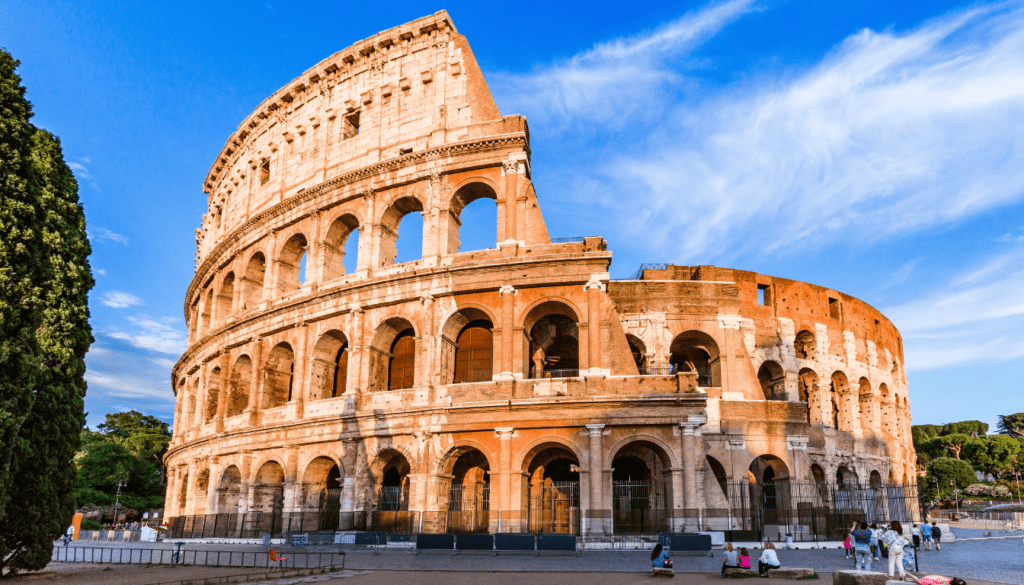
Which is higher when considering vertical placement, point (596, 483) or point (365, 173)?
point (365, 173)

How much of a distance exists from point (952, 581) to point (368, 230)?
21005 millimetres

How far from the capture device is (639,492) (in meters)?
23.5

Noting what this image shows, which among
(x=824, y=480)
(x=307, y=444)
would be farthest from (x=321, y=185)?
(x=824, y=480)

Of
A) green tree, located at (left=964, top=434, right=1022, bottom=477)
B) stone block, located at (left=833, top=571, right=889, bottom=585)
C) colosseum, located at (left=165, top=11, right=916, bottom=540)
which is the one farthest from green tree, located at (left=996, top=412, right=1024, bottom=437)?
stone block, located at (left=833, top=571, right=889, bottom=585)

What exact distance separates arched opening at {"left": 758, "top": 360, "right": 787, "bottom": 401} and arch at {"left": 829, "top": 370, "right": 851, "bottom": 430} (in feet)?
10.3

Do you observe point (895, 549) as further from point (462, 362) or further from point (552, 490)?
point (462, 362)

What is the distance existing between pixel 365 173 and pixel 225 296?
11.1 m

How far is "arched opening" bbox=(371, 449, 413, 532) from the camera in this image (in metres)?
21.3

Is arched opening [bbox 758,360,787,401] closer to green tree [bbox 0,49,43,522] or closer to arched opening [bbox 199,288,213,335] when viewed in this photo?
green tree [bbox 0,49,43,522]

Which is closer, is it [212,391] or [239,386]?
[239,386]

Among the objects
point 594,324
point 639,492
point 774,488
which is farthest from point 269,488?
point 774,488

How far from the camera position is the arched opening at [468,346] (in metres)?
22.9

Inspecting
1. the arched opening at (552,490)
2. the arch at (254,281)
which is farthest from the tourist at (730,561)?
the arch at (254,281)

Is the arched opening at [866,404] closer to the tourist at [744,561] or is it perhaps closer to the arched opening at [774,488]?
the arched opening at [774,488]
